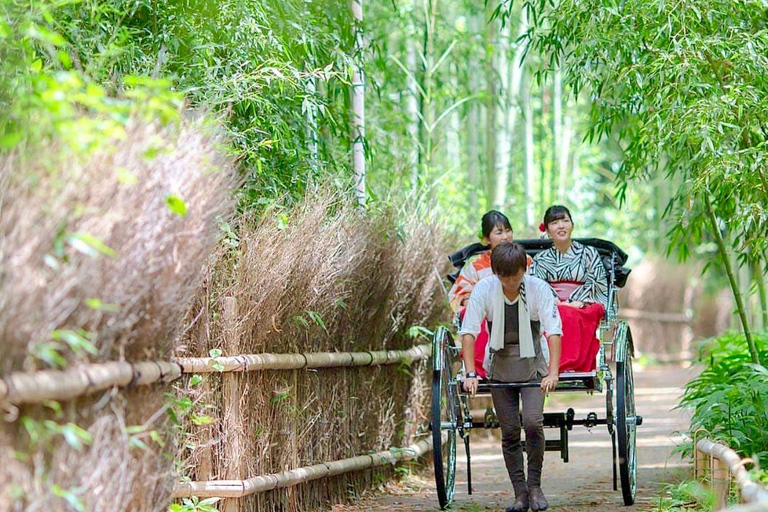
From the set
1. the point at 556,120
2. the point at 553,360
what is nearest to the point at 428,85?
the point at 556,120

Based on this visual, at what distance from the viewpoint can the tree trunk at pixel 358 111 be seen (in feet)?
27.1

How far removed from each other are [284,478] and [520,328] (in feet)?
4.87

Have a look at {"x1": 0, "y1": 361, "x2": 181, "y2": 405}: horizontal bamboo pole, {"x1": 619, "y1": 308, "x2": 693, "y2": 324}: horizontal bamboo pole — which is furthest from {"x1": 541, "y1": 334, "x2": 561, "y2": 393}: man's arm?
{"x1": 619, "y1": 308, "x2": 693, "y2": 324}: horizontal bamboo pole

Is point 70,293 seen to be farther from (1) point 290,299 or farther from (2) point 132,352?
(1) point 290,299

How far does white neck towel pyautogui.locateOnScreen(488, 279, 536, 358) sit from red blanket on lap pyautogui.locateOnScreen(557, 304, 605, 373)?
493mm

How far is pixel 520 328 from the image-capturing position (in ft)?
21.2

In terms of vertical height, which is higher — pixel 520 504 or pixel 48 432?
pixel 48 432

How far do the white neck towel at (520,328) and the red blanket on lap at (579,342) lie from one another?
0.49 m

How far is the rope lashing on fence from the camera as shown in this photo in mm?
3203

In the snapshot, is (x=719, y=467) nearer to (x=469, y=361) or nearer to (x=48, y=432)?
(x=469, y=361)

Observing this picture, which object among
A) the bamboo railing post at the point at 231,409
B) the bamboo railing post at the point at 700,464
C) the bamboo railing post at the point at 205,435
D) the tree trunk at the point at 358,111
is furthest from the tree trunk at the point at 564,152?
the bamboo railing post at the point at 205,435

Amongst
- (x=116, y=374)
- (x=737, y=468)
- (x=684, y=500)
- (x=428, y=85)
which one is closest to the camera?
(x=116, y=374)

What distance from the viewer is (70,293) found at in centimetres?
343

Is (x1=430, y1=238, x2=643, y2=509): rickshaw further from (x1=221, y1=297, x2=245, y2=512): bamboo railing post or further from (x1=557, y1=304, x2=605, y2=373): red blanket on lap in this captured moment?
(x1=221, y1=297, x2=245, y2=512): bamboo railing post
